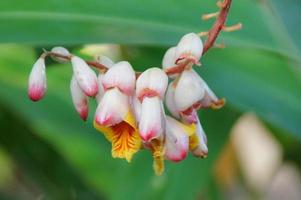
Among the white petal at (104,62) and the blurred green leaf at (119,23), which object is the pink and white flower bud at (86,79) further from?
the blurred green leaf at (119,23)

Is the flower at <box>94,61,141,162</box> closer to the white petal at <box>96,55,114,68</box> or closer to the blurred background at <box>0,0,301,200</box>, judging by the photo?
the white petal at <box>96,55,114,68</box>

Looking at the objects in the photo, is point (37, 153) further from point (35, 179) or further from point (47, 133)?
point (47, 133)

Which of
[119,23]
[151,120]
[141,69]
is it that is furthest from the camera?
[141,69]

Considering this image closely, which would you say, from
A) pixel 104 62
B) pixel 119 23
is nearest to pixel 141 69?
pixel 119 23

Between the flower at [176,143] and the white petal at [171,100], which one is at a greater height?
the white petal at [171,100]

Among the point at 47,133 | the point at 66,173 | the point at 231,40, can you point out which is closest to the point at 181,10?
the point at 231,40

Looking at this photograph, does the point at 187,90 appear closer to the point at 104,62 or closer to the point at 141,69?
the point at 104,62

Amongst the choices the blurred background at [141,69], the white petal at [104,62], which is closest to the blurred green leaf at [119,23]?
the blurred background at [141,69]
